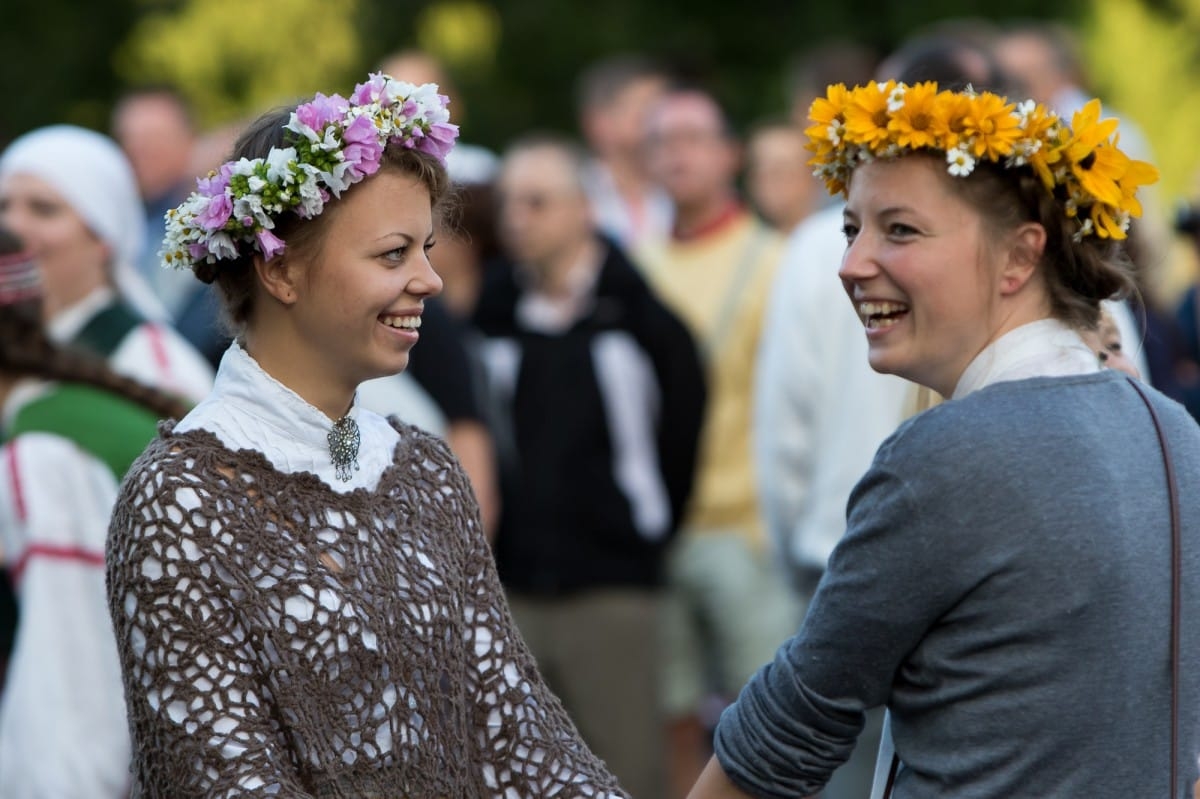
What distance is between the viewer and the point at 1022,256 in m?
3.22

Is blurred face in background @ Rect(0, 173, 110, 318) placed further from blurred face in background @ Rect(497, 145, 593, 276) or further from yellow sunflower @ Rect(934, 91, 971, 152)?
yellow sunflower @ Rect(934, 91, 971, 152)

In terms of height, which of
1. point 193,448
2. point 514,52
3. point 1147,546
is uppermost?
point 514,52

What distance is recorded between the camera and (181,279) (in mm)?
8992

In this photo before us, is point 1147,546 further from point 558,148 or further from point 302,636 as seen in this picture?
point 558,148

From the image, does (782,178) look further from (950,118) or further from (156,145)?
(950,118)

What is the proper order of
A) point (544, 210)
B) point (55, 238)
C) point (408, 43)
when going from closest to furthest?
point (55, 238) → point (544, 210) → point (408, 43)

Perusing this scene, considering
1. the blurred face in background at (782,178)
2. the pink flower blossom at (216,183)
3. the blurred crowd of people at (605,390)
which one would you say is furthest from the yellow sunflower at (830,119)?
the blurred face in background at (782,178)

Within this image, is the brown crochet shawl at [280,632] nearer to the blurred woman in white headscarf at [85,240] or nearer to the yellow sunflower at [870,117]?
the yellow sunflower at [870,117]

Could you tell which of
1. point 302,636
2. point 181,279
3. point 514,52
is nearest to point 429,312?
point 181,279

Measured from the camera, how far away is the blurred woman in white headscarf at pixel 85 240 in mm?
5887

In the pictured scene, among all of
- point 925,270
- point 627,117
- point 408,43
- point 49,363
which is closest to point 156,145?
point 627,117

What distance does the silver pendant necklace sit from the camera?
3.31 metres

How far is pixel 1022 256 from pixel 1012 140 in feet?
0.64

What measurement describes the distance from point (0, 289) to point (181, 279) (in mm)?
3744
